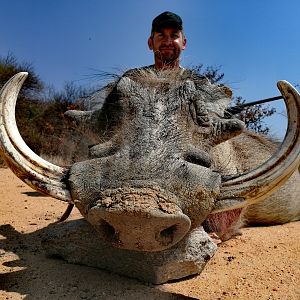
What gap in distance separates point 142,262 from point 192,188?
82cm

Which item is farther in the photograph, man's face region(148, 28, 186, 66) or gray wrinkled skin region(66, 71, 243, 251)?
man's face region(148, 28, 186, 66)

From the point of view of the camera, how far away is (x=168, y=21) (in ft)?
16.7

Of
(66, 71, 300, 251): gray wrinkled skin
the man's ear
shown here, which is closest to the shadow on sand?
(66, 71, 300, 251): gray wrinkled skin

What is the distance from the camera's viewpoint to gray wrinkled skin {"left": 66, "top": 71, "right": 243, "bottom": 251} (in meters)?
2.04

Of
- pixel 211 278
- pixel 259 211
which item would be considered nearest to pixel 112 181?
pixel 211 278

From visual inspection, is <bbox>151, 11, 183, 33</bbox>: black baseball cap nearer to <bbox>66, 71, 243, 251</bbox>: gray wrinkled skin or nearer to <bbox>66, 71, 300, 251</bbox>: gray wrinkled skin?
<bbox>66, 71, 300, 251</bbox>: gray wrinkled skin

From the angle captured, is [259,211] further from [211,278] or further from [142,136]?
[142,136]

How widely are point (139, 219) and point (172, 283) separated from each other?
1001 millimetres

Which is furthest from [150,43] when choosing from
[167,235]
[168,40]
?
[167,235]

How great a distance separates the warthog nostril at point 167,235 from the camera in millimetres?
2146

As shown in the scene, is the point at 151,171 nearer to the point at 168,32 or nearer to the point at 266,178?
the point at 266,178

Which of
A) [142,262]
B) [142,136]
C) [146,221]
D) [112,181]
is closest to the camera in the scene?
[146,221]

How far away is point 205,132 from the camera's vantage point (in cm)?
279

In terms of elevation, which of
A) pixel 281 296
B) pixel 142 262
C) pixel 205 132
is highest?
pixel 205 132
